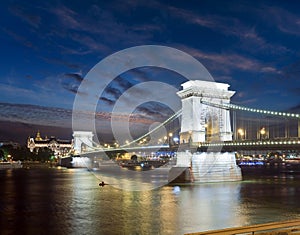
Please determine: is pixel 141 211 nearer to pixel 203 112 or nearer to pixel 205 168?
pixel 205 168

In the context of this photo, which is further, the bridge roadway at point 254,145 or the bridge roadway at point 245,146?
the bridge roadway at point 245,146

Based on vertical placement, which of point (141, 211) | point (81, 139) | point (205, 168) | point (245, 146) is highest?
point (81, 139)

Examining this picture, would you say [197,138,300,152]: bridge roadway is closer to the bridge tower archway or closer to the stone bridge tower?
the stone bridge tower

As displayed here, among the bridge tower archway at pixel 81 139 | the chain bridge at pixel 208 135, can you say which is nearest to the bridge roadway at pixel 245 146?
the chain bridge at pixel 208 135

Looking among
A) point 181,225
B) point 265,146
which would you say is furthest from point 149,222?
point 265,146

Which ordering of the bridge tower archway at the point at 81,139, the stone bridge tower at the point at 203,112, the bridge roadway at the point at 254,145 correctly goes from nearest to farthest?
the bridge roadway at the point at 254,145 → the stone bridge tower at the point at 203,112 → the bridge tower archway at the point at 81,139

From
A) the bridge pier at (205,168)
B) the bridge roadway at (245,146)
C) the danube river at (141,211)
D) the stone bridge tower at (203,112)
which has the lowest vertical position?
the danube river at (141,211)

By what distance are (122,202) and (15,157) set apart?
394ft

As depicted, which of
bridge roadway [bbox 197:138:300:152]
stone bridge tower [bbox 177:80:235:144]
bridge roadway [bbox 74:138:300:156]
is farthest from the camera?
stone bridge tower [bbox 177:80:235:144]

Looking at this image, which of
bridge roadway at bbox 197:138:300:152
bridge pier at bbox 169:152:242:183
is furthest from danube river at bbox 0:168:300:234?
bridge pier at bbox 169:152:242:183

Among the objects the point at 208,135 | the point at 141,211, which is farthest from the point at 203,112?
the point at 141,211

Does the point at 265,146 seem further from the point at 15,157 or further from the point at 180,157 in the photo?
the point at 15,157

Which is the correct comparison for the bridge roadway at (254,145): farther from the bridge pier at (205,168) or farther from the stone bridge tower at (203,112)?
the stone bridge tower at (203,112)

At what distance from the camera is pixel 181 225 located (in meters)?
19.7
